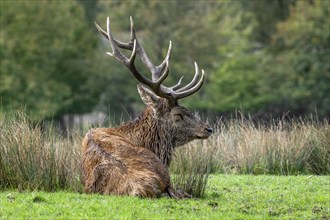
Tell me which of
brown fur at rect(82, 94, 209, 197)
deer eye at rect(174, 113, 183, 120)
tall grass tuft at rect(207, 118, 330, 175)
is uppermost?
deer eye at rect(174, 113, 183, 120)

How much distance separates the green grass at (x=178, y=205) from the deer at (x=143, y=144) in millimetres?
249

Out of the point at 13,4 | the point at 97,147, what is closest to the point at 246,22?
the point at 13,4

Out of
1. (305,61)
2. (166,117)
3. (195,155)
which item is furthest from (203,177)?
(305,61)

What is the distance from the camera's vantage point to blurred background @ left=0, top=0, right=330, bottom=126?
44750 millimetres

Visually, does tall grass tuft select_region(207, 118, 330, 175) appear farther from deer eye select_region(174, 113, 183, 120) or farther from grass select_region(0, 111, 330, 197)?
deer eye select_region(174, 113, 183, 120)

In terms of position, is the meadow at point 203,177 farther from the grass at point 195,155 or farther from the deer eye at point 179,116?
the deer eye at point 179,116

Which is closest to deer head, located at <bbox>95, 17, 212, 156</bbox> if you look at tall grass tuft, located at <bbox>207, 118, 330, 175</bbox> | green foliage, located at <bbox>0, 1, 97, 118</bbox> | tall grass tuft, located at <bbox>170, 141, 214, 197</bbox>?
tall grass tuft, located at <bbox>170, 141, 214, 197</bbox>

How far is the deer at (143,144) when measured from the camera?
11.1m

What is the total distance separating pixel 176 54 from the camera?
51469 mm

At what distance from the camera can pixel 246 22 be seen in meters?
53.4

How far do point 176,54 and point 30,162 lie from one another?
3949 centimetres

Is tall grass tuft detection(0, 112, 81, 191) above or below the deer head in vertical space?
below

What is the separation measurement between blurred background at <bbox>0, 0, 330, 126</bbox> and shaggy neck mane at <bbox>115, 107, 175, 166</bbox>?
2851 cm

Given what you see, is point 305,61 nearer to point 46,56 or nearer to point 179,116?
point 46,56
